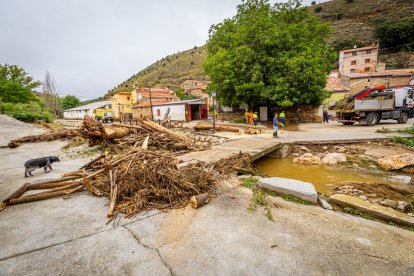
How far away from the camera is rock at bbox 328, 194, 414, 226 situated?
3.03m

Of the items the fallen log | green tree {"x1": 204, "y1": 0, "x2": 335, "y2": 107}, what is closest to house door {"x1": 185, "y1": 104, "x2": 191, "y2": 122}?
green tree {"x1": 204, "y1": 0, "x2": 335, "y2": 107}

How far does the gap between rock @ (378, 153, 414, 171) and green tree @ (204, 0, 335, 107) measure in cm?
946

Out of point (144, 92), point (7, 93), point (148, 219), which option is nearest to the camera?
point (148, 219)

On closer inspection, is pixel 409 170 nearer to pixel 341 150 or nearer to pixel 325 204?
pixel 341 150

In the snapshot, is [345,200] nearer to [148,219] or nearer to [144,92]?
[148,219]

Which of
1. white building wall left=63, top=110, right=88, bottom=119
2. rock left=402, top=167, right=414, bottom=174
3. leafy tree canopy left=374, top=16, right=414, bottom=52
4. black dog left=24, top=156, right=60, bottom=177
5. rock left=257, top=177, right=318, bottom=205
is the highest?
leafy tree canopy left=374, top=16, right=414, bottom=52

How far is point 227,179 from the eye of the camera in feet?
16.3

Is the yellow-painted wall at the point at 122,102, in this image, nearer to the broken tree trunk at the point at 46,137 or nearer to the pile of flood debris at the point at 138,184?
the broken tree trunk at the point at 46,137

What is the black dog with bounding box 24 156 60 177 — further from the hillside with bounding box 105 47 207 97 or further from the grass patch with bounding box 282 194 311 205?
the hillside with bounding box 105 47 207 97

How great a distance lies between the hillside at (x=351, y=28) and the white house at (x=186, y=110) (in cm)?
4282

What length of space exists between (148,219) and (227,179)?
2388 mm

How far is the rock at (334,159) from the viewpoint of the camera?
25.3 ft

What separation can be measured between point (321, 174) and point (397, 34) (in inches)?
2442

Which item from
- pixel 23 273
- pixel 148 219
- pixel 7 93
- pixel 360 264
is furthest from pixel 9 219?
pixel 7 93
